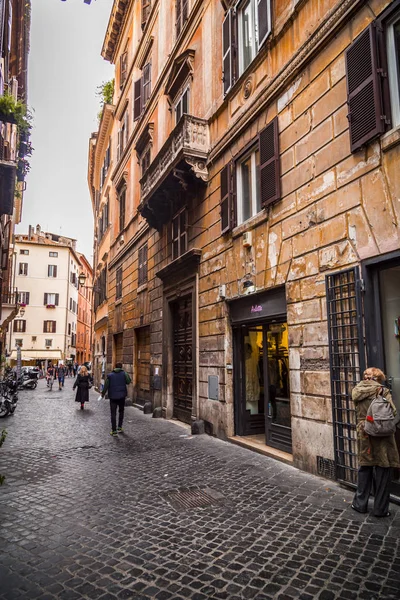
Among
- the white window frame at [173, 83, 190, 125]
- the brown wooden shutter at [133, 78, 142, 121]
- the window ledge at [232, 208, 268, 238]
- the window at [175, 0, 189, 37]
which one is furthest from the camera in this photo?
the brown wooden shutter at [133, 78, 142, 121]

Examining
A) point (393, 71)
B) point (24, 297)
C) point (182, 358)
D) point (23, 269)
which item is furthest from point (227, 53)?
point (23, 269)

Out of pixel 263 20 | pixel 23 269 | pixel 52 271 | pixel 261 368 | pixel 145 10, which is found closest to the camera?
pixel 263 20

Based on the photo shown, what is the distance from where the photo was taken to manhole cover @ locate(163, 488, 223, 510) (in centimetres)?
507

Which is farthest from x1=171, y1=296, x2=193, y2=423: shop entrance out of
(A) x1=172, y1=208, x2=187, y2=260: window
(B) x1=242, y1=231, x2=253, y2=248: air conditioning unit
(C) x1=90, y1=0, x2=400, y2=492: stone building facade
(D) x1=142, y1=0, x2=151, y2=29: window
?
(D) x1=142, y1=0, x2=151, y2=29: window

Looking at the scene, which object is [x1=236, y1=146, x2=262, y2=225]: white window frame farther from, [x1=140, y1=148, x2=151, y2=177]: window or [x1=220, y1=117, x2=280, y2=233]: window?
[x1=140, y1=148, x2=151, y2=177]: window

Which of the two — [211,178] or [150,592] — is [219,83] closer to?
[211,178]

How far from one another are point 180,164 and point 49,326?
1692 inches

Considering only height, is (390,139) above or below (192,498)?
above

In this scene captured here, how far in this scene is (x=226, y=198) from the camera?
957 centimetres

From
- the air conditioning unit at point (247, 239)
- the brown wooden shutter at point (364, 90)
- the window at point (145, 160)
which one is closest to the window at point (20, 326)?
the window at point (145, 160)

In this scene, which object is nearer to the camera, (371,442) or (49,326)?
(371,442)

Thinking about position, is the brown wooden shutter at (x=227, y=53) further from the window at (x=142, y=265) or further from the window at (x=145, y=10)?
the window at (x=145, y=10)

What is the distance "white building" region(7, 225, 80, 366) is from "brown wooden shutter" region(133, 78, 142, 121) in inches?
1372

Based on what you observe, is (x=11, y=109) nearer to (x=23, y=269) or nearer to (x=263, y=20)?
(x=263, y=20)
